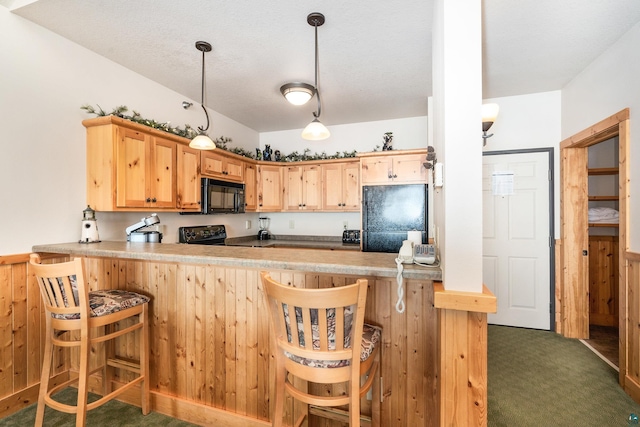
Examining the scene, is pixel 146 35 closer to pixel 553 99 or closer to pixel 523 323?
pixel 553 99

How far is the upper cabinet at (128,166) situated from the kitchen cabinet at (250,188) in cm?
123

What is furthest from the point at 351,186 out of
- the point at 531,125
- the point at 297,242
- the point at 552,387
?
the point at 552,387

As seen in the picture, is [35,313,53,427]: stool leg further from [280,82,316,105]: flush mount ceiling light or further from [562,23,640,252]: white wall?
[562,23,640,252]: white wall

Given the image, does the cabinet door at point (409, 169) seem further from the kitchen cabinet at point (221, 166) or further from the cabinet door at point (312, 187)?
the kitchen cabinet at point (221, 166)

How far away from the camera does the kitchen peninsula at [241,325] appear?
1.45 m

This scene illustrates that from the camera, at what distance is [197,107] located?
3611mm

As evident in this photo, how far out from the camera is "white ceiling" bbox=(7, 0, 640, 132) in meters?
1.97

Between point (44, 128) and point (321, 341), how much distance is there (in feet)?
8.75

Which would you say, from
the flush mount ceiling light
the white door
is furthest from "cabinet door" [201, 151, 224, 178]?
the white door

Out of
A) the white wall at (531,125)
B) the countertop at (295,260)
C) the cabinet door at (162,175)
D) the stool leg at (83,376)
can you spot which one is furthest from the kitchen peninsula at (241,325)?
the white wall at (531,125)

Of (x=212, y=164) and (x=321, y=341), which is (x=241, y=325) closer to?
(x=321, y=341)

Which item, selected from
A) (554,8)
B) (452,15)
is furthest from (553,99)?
(452,15)

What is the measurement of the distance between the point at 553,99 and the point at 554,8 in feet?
5.59

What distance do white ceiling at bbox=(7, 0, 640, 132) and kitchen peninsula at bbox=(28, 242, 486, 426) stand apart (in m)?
1.68
